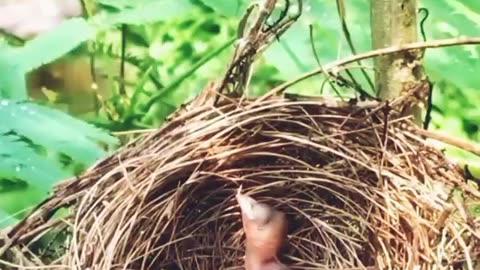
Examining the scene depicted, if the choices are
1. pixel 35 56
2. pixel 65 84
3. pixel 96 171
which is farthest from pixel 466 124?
pixel 96 171

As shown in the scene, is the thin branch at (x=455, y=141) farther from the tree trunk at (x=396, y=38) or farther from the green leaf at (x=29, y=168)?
the green leaf at (x=29, y=168)

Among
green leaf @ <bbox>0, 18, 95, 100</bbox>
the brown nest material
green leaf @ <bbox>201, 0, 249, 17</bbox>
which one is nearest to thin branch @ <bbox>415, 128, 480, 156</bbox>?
the brown nest material

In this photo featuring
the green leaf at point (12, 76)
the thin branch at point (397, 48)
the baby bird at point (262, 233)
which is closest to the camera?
the thin branch at point (397, 48)

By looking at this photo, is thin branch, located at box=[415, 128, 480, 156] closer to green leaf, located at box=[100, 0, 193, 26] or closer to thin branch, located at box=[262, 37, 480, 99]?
thin branch, located at box=[262, 37, 480, 99]

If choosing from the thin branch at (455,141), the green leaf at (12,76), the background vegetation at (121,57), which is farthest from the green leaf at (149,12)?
the thin branch at (455,141)

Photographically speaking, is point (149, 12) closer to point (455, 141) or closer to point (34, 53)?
point (34, 53)

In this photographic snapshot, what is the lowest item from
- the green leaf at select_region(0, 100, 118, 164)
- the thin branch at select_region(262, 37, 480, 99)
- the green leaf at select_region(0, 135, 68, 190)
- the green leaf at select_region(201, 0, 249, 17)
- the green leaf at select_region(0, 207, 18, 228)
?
the green leaf at select_region(0, 207, 18, 228)
